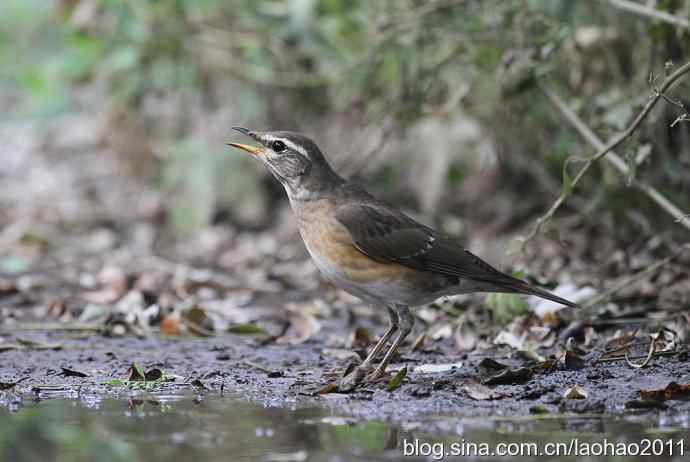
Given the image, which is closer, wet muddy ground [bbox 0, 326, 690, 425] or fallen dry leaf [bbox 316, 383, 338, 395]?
wet muddy ground [bbox 0, 326, 690, 425]

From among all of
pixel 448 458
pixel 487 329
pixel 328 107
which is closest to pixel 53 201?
pixel 328 107

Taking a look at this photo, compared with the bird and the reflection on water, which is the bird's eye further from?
the reflection on water

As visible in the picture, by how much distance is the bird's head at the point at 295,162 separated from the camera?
6.93 metres

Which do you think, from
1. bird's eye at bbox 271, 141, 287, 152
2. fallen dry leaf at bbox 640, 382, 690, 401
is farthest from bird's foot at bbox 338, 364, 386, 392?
bird's eye at bbox 271, 141, 287, 152

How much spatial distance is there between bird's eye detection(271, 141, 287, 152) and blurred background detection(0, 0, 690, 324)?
5.55ft

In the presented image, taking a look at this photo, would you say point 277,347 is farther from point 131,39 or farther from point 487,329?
point 131,39

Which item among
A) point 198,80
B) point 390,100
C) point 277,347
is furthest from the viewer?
point 198,80

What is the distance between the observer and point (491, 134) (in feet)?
31.4

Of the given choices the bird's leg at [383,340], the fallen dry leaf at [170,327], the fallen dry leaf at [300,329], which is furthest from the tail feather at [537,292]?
the fallen dry leaf at [170,327]

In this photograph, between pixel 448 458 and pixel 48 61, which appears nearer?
pixel 448 458

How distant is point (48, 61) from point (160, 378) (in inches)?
389

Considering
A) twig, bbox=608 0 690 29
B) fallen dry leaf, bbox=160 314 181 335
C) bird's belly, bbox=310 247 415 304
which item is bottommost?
fallen dry leaf, bbox=160 314 181 335

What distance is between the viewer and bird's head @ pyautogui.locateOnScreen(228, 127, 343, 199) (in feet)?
22.7

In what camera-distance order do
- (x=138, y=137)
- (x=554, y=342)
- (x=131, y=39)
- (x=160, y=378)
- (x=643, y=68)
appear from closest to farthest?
(x=160, y=378)
(x=554, y=342)
(x=643, y=68)
(x=131, y=39)
(x=138, y=137)
